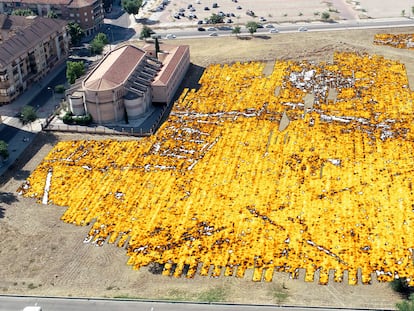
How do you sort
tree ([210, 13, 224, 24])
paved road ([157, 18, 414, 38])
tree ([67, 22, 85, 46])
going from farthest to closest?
tree ([210, 13, 224, 24])
paved road ([157, 18, 414, 38])
tree ([67, 22, 85, 46])

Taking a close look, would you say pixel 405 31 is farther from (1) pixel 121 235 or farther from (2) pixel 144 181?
(1) pixel 121 235

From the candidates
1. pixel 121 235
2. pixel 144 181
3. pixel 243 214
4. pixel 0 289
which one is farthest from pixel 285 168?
pixel 0 289

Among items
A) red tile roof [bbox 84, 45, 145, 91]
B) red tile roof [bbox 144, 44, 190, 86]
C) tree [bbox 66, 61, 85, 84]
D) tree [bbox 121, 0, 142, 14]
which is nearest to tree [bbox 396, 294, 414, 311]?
red tile roof [bbox 84, 45, 145, 91]

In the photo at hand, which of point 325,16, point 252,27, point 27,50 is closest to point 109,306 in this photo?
point 27,50

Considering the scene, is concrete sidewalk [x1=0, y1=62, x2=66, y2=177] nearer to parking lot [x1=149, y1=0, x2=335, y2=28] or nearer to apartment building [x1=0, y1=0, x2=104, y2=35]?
apartment building [x1=0, y1=0, x2=104, y2=35]

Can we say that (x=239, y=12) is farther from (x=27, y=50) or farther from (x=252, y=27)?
(x=27, y=50)
